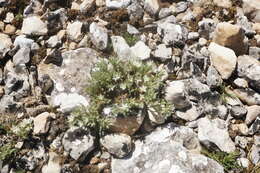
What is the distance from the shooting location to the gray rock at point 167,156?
693 cm

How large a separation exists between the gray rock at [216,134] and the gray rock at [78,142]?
235 cm

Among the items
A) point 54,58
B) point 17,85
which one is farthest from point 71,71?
point 17,85

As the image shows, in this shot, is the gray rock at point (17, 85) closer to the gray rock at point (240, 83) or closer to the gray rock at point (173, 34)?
the gray rock at point (173, 34)

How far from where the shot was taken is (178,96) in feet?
24.4

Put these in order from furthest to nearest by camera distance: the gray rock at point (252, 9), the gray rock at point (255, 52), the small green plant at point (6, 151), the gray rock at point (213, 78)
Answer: the gray rock at point (252, 9), the gray rock at point (255, 52), the gray rock at point (213, 78), the small green plant at point (6, 151)

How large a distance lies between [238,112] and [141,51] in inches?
104

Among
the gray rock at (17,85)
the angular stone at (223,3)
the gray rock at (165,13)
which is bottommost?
the gray rock at (17,85)

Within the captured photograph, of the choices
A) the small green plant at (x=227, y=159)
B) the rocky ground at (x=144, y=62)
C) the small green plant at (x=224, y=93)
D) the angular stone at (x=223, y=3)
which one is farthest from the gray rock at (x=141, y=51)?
the small green plant at (x=227, y=159)

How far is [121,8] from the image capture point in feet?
29.3

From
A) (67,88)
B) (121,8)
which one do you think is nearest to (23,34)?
(67,88)

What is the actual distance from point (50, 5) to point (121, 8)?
189 centimetres

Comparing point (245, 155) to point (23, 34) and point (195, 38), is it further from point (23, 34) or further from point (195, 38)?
point (23, 34)

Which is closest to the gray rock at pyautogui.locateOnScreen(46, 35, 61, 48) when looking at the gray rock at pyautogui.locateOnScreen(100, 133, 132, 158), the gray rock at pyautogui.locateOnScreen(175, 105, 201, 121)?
the gray rock at pyautogui.locateOnScreen(100, 133, 132, 158)

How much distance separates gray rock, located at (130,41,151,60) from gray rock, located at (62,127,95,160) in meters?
2.20
